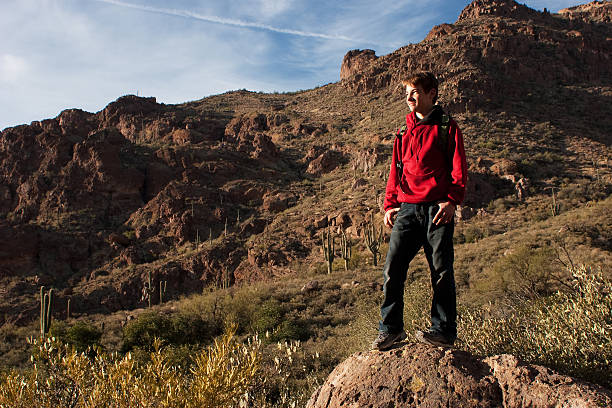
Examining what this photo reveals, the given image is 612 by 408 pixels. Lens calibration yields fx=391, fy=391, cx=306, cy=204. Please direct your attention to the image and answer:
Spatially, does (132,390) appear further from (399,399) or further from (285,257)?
(285,257)

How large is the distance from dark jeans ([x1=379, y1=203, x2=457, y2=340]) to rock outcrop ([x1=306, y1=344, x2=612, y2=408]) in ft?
0.98

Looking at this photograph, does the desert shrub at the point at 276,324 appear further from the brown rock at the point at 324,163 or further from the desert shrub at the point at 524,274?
the brown rock at the point at 324,163

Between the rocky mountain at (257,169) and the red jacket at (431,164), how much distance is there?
21426 mm

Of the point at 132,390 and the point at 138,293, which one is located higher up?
the point at 132,390

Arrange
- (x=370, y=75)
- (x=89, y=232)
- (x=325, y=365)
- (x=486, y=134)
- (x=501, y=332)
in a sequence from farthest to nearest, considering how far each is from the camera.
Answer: (x=370, y=75) < (x=486, y=134) < (x=89, y=232) < (x=325, y=365) < (x=501, y=332)

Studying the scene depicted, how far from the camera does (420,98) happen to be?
130 inches

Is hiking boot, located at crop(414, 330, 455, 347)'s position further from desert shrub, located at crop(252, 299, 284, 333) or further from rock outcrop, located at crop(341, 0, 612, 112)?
rock outcrop, located at crop(341, 0, 612, 112)

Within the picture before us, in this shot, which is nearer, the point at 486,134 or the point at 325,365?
the point at 325,365

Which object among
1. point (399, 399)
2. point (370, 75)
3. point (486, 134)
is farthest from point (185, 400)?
point (370, 75)

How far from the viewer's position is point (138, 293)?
25297 mm

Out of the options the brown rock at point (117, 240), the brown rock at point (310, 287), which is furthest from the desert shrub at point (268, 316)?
the brown rock at point (117, 240)

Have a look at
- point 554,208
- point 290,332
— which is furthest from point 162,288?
→ point 554,208

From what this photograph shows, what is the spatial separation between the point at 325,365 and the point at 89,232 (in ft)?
93.8

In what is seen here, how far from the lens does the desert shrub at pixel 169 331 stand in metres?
12.8
